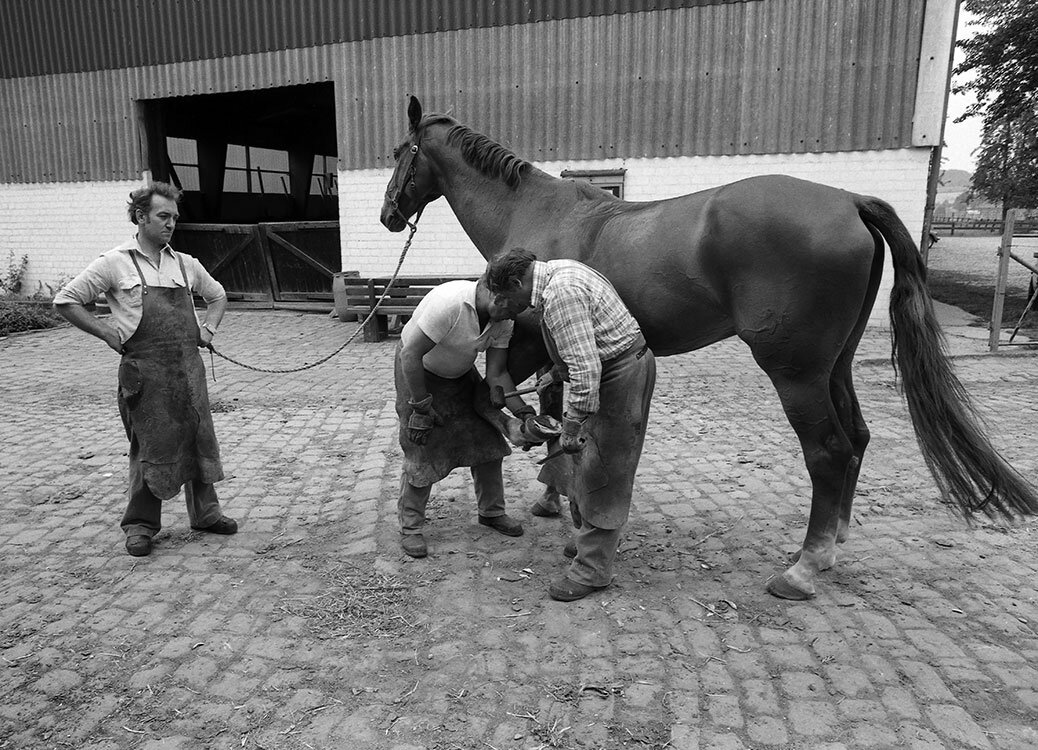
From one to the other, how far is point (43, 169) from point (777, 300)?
1445cm

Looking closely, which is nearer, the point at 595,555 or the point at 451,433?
the point at 595,555

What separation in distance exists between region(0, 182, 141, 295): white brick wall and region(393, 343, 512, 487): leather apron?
11.1 meters

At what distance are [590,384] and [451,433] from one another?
1.15 metres

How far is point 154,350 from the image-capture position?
3738 millimetres

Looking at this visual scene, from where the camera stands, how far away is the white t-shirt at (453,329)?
3.34 m

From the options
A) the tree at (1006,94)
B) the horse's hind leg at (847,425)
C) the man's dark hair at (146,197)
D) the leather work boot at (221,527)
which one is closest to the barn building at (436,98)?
the tree at (1006,94)

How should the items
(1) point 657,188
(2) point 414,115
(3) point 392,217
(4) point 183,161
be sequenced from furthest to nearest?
(4) point 183,161, (1) point 657,188, (3) point 392,217, (2) point 414,115

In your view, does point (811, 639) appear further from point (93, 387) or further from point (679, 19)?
point (679, 19)

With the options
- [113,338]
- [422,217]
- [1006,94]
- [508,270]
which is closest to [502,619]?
[508,270]

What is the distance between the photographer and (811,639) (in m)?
3.00

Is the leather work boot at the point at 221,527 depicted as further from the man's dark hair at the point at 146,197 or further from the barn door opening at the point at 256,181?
the barn door opening at the point at 256,181

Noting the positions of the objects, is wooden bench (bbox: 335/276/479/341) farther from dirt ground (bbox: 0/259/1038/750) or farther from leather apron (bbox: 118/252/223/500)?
leather apron (bbox: 118/252/223/500)

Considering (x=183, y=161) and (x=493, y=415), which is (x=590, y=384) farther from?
(x=183, y=161)

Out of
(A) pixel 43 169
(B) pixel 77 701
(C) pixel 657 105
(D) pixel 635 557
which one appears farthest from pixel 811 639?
(A) pixel 43 169
